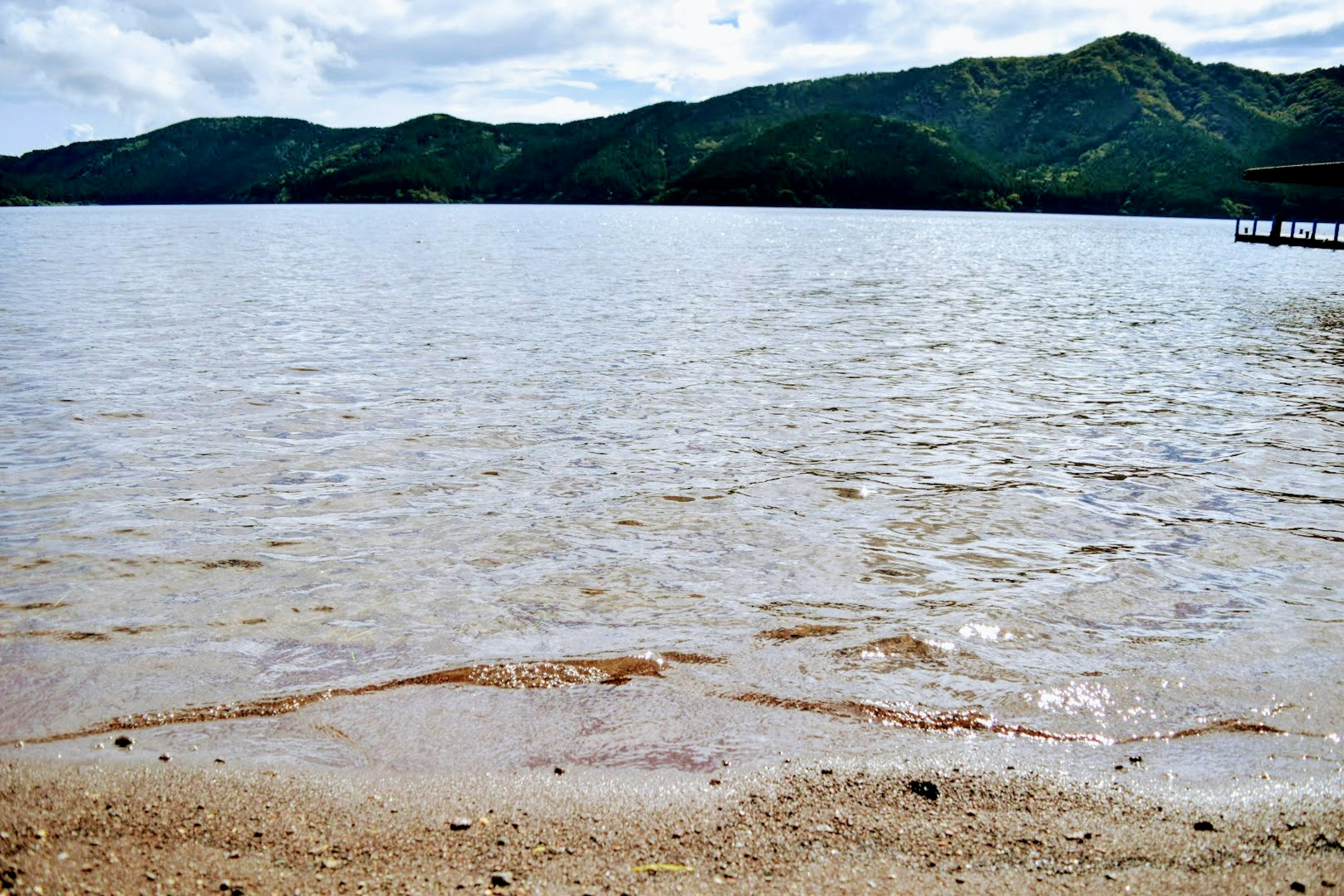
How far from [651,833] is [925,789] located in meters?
1.52

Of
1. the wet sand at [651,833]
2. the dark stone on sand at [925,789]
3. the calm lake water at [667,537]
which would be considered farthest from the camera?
the calm lake water at [667,537]

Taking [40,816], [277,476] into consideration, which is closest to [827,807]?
[40,816]

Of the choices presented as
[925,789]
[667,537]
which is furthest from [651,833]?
[667,537]

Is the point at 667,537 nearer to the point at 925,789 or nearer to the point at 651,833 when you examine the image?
the point at 925,789

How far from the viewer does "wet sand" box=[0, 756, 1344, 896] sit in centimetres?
421

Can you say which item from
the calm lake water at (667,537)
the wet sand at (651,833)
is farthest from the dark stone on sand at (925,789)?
the calm lake water at (667,537)

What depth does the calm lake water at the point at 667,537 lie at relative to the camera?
239 inches

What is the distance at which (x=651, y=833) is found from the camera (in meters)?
4.62

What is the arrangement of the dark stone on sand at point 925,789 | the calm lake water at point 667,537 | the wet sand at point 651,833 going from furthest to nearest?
1. the calm lake water at point 667,537
2. the dark stone on sand at point 925,789
3. the wet sand at point 651,833

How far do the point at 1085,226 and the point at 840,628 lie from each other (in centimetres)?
18311

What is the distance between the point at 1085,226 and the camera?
170 metres

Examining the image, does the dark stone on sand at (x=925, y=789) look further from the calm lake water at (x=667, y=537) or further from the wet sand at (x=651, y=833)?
the calm lake water at (x=667, y=537)

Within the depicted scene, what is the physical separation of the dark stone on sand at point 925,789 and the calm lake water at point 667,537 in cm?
41

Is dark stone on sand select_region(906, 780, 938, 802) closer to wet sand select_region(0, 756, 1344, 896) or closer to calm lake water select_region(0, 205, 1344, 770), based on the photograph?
wet sand select_region(0, 756, 1344, 896)
